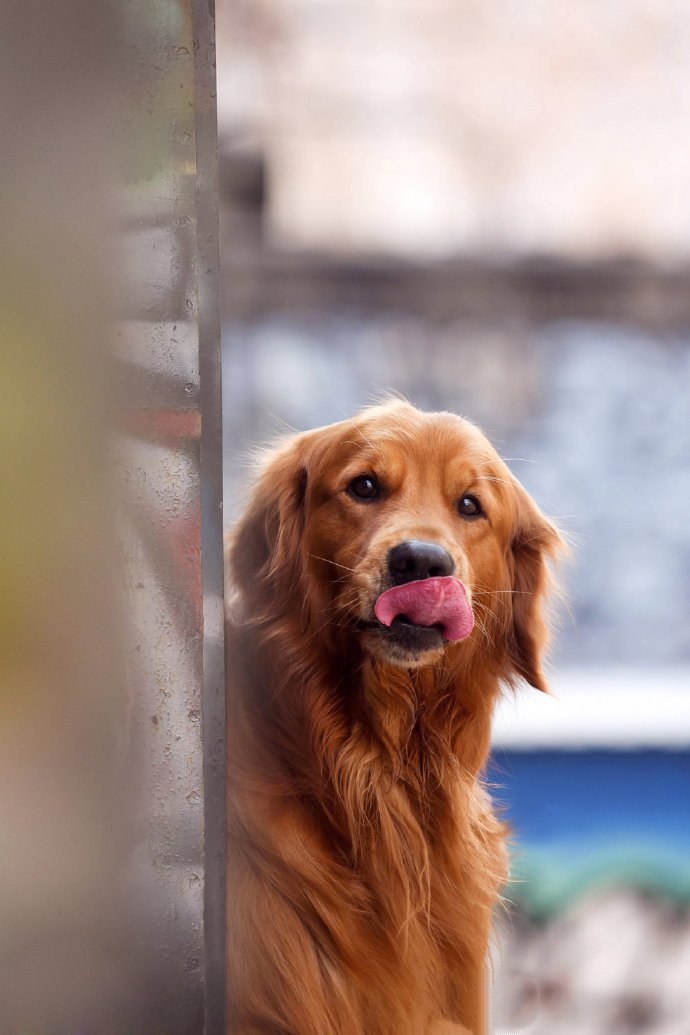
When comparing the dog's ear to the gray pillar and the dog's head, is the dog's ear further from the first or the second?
the gray pillar

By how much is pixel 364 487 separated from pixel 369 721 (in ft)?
0.83

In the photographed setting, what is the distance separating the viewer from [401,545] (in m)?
0.86

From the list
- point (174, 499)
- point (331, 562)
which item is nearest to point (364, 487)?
point (331, 562)

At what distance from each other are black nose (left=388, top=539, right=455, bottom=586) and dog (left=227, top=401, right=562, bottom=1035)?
0.01 m

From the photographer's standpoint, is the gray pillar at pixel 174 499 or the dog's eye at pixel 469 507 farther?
the dog's eye at pixel 469 507

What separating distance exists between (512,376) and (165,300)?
396mm

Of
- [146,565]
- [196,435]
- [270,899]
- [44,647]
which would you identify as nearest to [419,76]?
[196,435]

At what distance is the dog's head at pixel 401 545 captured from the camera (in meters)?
0.87

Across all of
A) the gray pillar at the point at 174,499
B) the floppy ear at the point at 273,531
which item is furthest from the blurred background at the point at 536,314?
the gray pillar at the point at 174,499

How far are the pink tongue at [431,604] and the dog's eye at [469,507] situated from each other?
9 centimetres

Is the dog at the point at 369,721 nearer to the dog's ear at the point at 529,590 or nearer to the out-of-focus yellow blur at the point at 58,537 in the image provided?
the dog's ear at the point at 529,590

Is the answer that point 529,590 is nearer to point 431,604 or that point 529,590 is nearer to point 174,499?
point 431,604

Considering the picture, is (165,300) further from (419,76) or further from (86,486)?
(419,76)

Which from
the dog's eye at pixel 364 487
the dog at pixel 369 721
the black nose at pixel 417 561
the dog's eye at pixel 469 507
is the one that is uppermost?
the dog's eye at pixel 364 487
